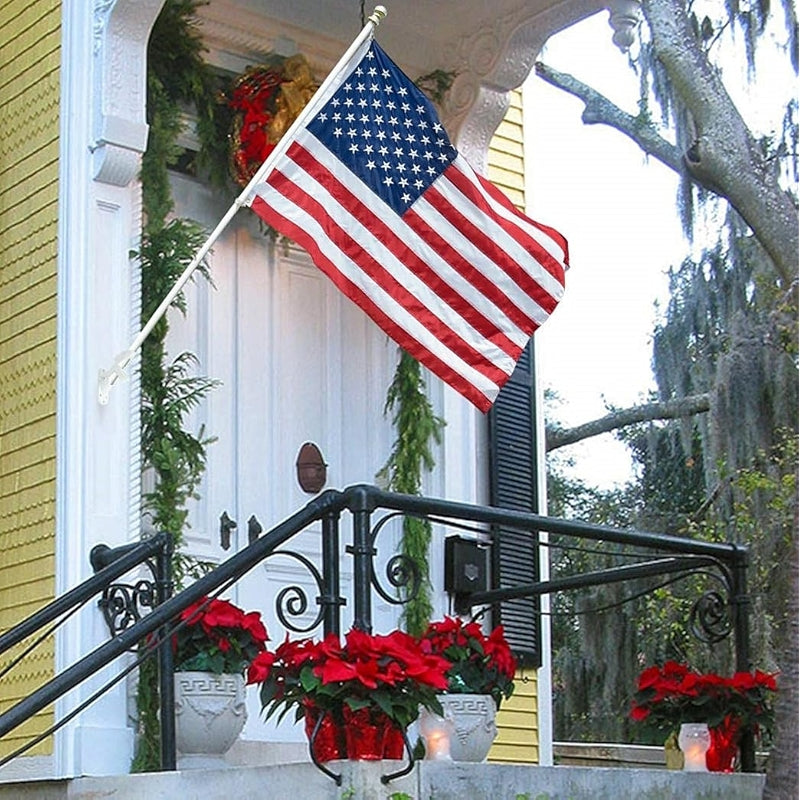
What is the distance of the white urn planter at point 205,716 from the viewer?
20.5 feet

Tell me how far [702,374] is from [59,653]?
11.2 meters

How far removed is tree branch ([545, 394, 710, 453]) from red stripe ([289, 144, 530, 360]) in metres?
8.76

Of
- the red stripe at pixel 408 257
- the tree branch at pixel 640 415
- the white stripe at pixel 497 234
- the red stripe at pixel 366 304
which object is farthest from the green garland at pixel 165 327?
the tree branch at pixel 640 415

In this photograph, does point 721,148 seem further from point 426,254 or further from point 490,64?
point 426,254

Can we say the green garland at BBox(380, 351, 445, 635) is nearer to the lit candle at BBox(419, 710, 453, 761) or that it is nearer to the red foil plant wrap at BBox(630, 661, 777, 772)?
the red foil plant wrap at BBox(630, 661, 777, 772)

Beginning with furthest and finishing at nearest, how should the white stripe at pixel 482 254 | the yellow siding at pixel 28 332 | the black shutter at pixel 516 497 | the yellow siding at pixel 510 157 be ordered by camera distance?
the yellow siding at pixel 510 157, the black shutter at pixel 516 497, the white stripe at pixel 482 254, the yellow siding at pixel 28 332

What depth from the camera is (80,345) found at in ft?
22.2

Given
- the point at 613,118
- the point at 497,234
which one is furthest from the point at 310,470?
the point at 613,118

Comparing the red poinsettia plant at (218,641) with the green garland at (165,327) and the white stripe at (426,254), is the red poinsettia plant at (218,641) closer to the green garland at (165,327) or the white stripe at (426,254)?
the green garland at (165,327)

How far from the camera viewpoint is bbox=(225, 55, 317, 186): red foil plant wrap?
7562 mm

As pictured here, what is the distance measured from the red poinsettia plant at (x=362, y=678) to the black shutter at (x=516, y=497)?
2.71 metres

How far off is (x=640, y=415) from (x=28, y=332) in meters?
10.8

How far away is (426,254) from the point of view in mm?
6883

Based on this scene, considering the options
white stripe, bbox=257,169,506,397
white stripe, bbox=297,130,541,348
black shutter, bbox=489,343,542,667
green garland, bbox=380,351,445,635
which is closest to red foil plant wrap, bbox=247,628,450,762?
white stripe, bbox=257,169,506,397
